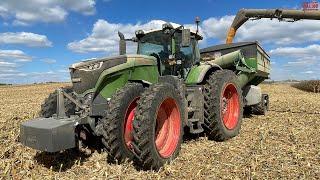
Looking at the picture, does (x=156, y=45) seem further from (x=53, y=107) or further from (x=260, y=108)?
(x=260, y=108)

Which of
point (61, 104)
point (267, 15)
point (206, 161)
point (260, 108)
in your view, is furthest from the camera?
point (267, 15)

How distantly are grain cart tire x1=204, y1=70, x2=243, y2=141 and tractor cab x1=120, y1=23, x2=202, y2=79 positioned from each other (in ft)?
2.02

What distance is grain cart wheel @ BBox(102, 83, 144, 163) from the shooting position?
570 cm

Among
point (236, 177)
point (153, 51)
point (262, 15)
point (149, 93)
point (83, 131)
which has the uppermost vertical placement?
point (262, 15)

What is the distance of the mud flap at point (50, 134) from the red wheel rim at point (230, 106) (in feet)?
12.6

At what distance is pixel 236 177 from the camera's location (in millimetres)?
5387

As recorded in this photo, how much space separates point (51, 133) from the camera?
5316 millimetres


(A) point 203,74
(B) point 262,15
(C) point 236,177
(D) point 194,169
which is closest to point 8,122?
(A) point 203,74

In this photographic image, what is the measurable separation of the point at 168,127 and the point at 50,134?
2.02m

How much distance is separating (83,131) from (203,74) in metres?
2.86

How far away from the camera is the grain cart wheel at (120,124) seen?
5695 millimetres

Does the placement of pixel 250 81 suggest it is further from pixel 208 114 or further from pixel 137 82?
pixel 137 82

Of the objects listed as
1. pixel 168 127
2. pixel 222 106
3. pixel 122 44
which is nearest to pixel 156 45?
pixel 122 44

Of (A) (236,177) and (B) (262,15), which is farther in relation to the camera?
(B) (262,15)
